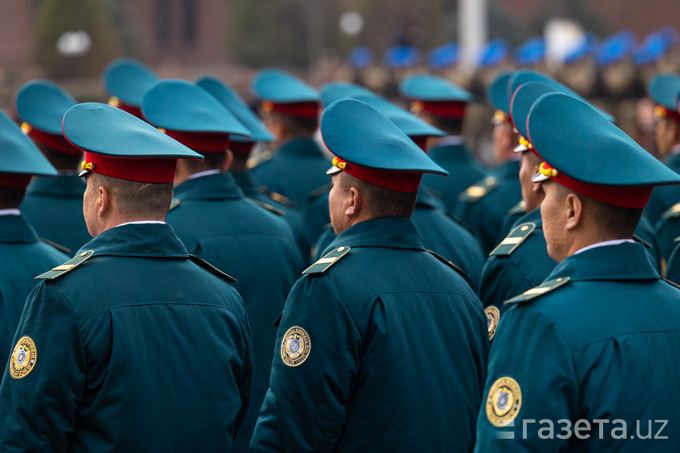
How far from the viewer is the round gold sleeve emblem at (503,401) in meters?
2.54

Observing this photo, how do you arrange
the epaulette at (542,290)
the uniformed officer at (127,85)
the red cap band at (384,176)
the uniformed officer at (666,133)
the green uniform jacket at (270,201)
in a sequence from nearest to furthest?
the epaulette at (542,290) → the red cap band at (384,176) → the green uniform jacket at (270,201) → the uniformed officer at (666,133) → the uniformed officer at (127,85)

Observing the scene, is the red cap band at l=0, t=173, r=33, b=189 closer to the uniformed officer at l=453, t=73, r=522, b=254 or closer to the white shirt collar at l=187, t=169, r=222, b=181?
the white shirt collar at l=187, t=169, r=222, b=181

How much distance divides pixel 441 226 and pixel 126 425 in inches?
85.7

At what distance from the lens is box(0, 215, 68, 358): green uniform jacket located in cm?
369

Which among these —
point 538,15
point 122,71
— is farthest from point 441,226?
point 538,15

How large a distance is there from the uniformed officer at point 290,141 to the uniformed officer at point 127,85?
78 centimetres

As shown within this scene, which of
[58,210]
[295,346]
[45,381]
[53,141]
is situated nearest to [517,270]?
[295,346]

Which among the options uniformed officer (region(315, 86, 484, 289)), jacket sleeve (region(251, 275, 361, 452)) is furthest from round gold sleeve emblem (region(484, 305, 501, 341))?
jacket sleeve (region(251, 275, 361, 452))

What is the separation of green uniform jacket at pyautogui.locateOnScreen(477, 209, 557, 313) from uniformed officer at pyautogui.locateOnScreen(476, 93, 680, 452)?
1.09 meters

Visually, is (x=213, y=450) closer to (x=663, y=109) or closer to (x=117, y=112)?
(x=117, y=112)

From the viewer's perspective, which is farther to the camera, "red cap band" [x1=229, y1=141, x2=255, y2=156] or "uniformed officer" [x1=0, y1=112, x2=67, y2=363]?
"red cap band" [x1=229, y1=141, x2=255, y2=156]

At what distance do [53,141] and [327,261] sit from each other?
2.41m

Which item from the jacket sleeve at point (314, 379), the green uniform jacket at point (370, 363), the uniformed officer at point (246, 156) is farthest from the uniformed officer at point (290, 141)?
the jacket sleeve at point (314, 379)

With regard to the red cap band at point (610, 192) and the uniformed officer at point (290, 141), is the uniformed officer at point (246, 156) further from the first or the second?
the red cap band at point (610, 192)
